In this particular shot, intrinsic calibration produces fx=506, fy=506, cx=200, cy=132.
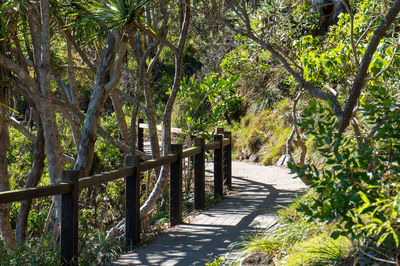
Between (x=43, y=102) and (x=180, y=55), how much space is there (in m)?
2.12

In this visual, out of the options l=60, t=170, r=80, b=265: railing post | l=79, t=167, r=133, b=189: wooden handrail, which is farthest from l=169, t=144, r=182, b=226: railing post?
l=60, t=170, r=80, b=265: railing post

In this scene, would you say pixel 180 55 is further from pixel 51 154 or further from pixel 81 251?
pixel 81 251

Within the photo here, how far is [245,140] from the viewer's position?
577 inches

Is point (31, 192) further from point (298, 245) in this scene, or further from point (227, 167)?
point (227, 167)

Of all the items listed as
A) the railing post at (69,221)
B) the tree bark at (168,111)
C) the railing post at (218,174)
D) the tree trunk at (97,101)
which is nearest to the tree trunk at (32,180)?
the tree trunk at (97,101)

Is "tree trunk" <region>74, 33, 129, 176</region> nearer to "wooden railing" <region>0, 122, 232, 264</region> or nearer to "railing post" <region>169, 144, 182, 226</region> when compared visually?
"wooden railing" <region>0, 122, 232, 264</region>

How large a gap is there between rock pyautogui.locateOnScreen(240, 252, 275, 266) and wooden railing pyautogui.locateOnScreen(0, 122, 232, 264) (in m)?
1.72

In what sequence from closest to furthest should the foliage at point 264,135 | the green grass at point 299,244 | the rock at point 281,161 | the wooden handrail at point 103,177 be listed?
1. the green grass at point 299,244
2. the wooden handrail at point 103,177
3. the rock at point 281,161
4. the foliage at point 264,135

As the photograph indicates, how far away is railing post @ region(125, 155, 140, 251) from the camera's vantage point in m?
6.12

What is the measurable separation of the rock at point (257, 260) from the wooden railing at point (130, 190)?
67.9 inches

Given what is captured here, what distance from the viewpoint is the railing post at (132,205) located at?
20.1ft

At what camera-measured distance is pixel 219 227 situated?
6832 millimetres

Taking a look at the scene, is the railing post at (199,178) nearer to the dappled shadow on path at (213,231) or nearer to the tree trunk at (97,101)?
the dappled shadow on path at (213,231)

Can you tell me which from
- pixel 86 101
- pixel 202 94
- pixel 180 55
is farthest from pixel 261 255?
pixel 86 101
